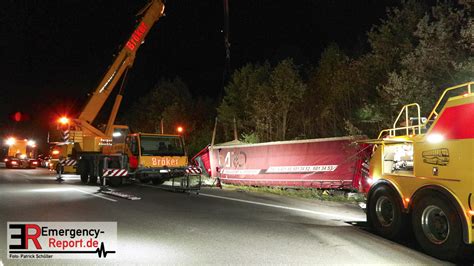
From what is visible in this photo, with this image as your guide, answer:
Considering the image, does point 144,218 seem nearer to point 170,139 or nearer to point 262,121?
point 170,139

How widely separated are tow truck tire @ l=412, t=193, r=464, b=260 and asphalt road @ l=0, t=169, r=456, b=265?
0.19 meters

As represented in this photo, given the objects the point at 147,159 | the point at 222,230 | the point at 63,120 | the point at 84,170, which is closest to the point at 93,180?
the point at 84,170

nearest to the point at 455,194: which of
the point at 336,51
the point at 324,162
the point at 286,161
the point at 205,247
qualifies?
the point at 205,247

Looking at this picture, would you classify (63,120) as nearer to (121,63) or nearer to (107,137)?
(107,137)

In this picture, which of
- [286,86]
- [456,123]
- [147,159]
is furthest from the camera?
[286,86]

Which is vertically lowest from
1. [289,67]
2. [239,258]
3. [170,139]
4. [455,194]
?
[239,258]

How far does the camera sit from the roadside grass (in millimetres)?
14485

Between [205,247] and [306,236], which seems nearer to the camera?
[205,247]

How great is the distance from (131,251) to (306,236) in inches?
130

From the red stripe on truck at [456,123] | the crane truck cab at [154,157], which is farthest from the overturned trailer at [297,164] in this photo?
Result: the red stripe on truck at [456,123]

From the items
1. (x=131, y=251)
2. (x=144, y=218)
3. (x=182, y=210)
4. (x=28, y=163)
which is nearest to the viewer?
(x=131, y=251)

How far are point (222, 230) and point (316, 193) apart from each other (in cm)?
791

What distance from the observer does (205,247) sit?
724cm

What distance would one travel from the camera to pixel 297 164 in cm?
1741
